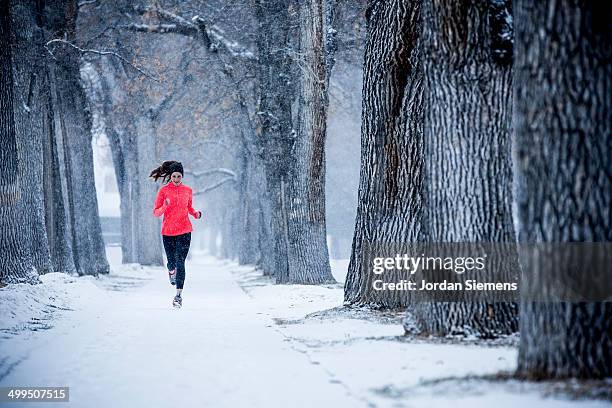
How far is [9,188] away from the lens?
1409 cm

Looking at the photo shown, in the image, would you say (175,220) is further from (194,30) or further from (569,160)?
(194,30)

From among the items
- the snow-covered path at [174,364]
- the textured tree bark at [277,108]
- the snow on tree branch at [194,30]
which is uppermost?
the snow on tree branch at [194,30]

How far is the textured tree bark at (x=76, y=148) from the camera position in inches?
788

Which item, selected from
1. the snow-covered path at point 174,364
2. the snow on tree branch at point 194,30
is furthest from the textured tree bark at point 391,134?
the snow on tree branch at point 194,30

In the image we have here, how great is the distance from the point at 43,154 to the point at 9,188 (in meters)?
5.45

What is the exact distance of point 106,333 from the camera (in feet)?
29.0

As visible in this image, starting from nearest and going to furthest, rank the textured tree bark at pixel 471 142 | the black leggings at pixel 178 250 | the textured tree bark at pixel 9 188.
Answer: the textured tree bark at pixel 471 142 < the black leggings at pixel 178 250 < the textured tree bark at pixel 9 188

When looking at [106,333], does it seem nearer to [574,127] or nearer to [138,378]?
[138,378]

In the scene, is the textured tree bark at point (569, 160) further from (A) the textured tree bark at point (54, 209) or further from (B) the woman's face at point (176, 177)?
(A) the textured tree bark at point (54, 209)

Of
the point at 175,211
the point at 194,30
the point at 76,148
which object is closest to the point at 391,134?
the point at 175,211

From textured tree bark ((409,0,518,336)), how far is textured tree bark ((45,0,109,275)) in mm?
14169

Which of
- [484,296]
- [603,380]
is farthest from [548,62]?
[484,296]

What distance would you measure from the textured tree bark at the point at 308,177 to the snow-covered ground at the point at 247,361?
18.1 feet

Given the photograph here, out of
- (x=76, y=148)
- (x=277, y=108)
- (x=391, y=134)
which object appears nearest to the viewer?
(x=391, y=134)
